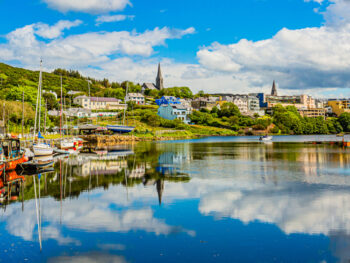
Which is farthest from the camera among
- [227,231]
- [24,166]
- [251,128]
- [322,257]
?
[251,128]

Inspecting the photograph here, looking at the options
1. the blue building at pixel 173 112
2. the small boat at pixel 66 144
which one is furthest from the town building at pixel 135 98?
the small boat at pixel 66 144

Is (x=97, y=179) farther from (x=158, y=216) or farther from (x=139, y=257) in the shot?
(x=139, y=257)

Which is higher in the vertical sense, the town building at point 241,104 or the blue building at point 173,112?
the town building at point 241,104

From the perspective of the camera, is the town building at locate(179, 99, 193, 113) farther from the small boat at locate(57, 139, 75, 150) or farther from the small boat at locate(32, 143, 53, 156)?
the small boat at locate(32, 143, 53, 156)

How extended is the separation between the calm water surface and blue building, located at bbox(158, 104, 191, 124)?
117 metres

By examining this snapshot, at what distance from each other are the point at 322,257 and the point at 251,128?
144872mm

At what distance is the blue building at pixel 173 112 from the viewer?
145500 millimetres

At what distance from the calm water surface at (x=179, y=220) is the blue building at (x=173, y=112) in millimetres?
117350

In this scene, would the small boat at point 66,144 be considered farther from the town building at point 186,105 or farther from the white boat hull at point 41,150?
the town building at point 186,105

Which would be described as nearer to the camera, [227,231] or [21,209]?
[227,231]

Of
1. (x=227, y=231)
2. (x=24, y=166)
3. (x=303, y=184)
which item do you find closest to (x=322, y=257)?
(x=227, y=231)

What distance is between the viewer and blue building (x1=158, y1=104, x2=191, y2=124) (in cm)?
14550

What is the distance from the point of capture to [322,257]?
11.7 meters

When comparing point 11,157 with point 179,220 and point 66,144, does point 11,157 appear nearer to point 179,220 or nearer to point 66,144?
point 179,220
